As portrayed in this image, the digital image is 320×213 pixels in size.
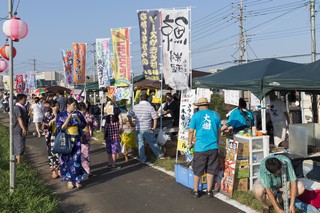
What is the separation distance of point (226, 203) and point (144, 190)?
1669 mm

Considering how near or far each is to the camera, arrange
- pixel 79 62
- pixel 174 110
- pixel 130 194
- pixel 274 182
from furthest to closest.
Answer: pixel 79 62, pixel 174 110, pixel 130 194, pixel 274 182

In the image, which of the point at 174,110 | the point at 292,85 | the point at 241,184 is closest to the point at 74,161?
the point at 241,184

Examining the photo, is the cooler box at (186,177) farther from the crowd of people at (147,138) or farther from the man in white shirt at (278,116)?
the man in white shirt at (278,116)

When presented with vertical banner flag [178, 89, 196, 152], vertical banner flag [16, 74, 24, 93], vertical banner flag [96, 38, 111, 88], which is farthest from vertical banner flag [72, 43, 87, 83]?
vertical banner flag [16, 74, 24, 93]

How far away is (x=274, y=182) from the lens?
15.1ft

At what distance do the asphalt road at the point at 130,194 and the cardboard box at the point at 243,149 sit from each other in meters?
0.90

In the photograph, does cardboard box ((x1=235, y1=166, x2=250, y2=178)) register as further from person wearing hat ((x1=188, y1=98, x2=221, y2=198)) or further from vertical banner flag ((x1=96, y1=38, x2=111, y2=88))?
vertical banner flag ((x1=96, y1=38, x2=111, y2=88))

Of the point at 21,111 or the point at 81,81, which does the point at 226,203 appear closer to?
the point at 21,111

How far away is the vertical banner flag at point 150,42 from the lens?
27.5 feet

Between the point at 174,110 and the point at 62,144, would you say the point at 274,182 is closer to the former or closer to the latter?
the point at 62,144

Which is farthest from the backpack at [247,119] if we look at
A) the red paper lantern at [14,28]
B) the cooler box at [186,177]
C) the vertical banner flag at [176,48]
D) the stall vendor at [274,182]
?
the red paper lantern at [14,28]

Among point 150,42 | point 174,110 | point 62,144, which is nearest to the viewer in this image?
point 62,144

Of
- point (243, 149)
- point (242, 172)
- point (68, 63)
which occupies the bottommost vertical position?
point (242, 172)

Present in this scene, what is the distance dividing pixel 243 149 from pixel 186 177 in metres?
1.27
